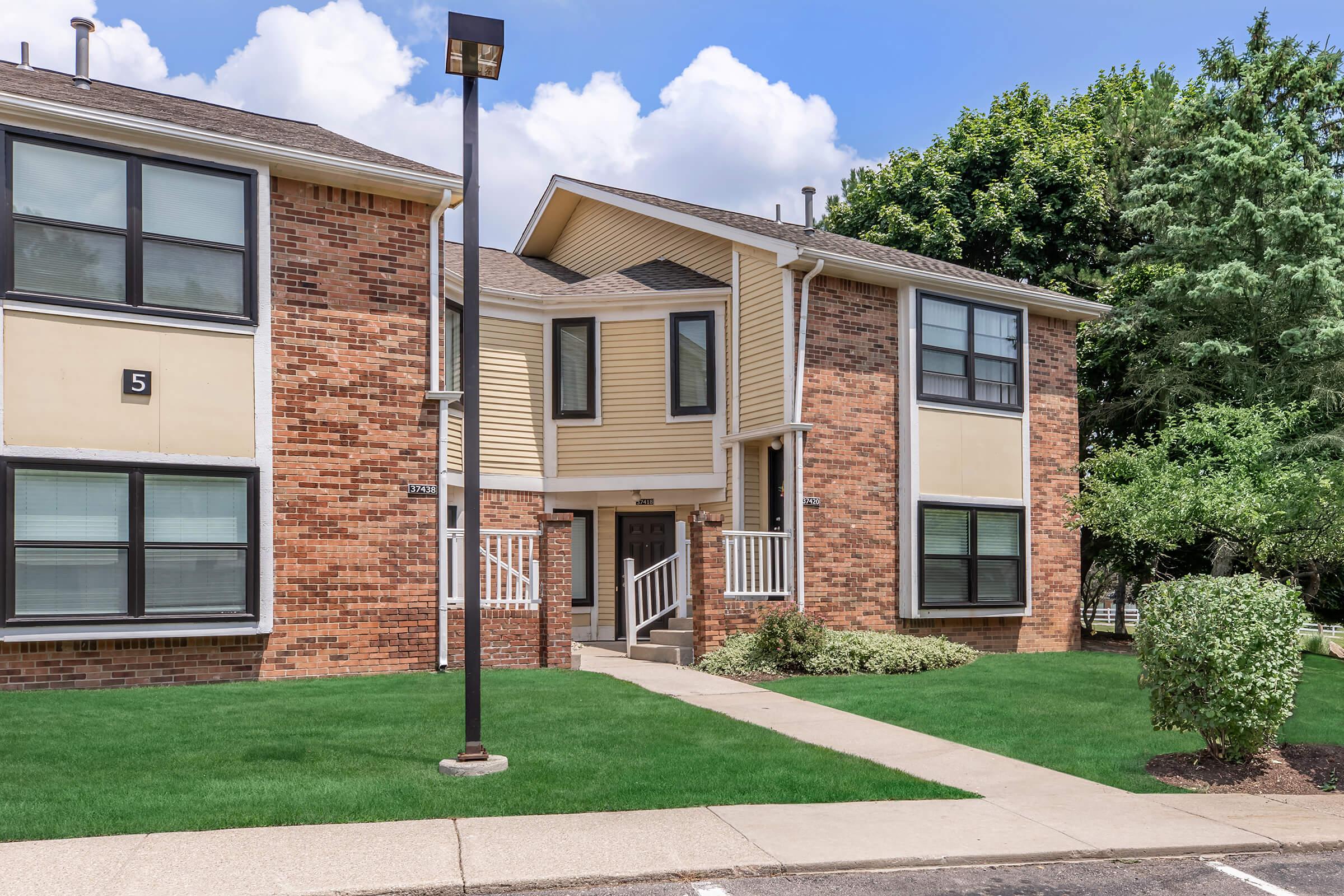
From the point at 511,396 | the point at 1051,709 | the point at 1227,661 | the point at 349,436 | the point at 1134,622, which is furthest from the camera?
the point at 1134,622

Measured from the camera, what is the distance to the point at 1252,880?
20.1 feet

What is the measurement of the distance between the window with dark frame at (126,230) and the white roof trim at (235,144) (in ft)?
0.89

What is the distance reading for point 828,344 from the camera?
Answer: 54.2 ft

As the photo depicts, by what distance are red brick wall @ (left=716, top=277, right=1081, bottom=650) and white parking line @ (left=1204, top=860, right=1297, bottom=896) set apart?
9.19m

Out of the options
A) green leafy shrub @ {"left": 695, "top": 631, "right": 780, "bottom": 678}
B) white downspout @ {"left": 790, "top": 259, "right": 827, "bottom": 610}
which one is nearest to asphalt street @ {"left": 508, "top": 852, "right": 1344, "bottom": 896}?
green leafy shrub @ {"left": 695, "top": 631, "right": 780, "bottom": 678}

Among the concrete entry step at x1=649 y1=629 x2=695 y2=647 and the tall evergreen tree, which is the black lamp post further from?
the tall evergreen tree

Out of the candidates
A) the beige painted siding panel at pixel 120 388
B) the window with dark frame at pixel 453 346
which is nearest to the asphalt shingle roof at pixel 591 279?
the window with dark frame at pixel 453 346

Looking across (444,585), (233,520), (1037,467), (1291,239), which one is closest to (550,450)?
(444,585)

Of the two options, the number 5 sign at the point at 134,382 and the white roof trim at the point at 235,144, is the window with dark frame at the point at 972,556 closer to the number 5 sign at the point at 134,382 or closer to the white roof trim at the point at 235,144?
the white roof trim at the point at 235,144

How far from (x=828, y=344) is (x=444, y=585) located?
22.0ft

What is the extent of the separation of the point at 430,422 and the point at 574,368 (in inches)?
188

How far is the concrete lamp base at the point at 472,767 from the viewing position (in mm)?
7812

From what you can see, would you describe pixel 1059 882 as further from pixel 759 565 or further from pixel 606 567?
pixel 606 567

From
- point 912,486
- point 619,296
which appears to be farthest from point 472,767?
point 619,296
